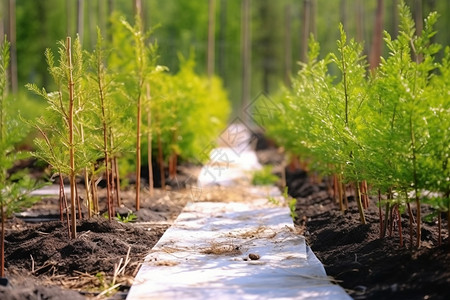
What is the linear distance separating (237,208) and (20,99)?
1119 cm

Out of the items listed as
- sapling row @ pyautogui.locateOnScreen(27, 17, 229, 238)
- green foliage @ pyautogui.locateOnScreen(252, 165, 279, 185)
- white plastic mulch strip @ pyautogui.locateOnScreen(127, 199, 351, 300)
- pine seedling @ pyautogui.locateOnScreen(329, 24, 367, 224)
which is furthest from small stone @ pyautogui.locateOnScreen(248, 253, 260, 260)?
green foliage @ pyautogui.locateOnScreen(252, 165, 279, 185)

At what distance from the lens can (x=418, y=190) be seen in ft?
18.3

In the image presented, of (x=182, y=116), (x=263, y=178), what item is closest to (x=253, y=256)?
(x=182, y=116)

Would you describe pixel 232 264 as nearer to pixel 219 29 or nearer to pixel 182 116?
pixel 182 116

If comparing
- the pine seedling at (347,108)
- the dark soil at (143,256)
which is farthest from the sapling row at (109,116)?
the pine seedling at (347,108)

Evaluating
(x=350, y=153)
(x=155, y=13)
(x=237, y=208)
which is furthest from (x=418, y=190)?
(x=155, y=13)

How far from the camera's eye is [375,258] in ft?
19.2

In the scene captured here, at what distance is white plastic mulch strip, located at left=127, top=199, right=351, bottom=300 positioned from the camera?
529 cm

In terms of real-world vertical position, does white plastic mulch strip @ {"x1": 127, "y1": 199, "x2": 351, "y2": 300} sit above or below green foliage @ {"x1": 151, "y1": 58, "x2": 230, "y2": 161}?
below

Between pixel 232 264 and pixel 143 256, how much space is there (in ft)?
2.87

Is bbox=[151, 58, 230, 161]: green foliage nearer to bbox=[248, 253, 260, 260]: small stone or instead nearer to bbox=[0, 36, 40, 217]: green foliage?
bbox=[248, 253, 260, 260]: small stone

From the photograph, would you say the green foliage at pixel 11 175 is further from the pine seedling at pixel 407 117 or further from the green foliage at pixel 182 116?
the green foliage at pixel 182 116

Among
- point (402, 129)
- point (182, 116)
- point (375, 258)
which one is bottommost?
point (375, 258)

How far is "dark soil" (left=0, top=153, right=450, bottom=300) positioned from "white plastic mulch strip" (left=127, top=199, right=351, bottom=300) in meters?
0.16
